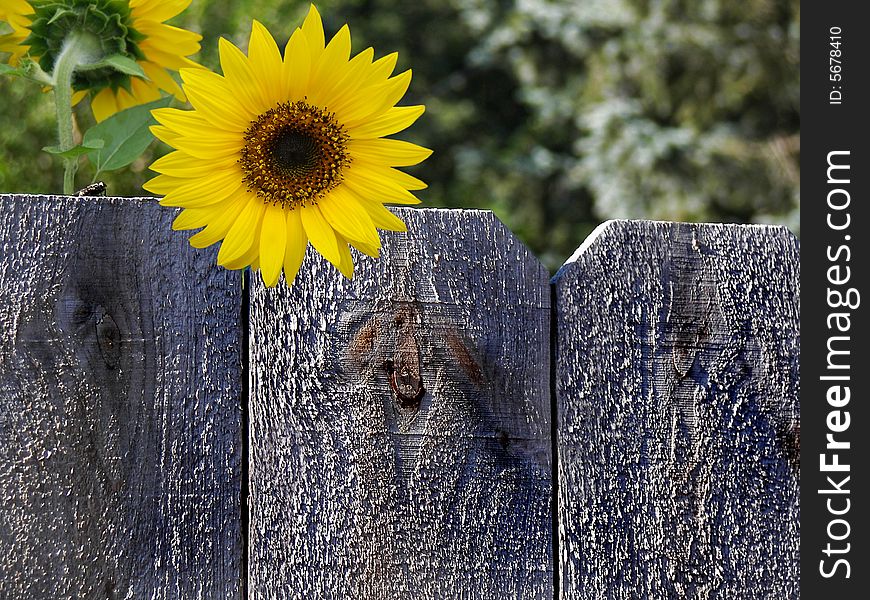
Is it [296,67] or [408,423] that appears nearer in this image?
[296,67]

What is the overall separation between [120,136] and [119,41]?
10 centimetres

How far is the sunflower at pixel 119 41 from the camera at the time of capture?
3.01 ft

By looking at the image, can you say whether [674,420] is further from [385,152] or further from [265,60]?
[265,60]

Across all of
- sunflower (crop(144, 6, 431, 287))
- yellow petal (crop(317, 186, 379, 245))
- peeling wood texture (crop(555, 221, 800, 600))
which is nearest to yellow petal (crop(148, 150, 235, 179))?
sunflower (crop(144, 6, 431, 287))

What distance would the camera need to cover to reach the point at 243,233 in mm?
835

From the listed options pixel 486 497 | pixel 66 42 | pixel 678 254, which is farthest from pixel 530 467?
pixel 66 42

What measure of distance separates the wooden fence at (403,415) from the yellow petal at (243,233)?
95mm

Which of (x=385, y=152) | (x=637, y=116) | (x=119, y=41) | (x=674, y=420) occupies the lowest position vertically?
(x=674, y=420)

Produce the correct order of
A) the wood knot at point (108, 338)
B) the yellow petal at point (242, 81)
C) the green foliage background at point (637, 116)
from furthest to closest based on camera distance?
the green foliage background at point (637, 116) → the wood knot at point (108, 338) → the yellow petal at point (242, 81)

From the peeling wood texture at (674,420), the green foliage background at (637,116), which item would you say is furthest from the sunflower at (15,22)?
the green foliage background at (637,116)

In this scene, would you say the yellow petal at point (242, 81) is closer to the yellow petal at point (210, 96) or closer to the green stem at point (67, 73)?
the yellow petal at point (210, 96)

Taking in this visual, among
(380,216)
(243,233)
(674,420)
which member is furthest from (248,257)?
(674,420)

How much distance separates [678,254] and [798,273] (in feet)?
0.49

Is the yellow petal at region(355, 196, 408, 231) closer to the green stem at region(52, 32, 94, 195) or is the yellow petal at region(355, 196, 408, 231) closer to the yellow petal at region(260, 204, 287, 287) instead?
the yellow petal at region(260, 204, 287, 287)
